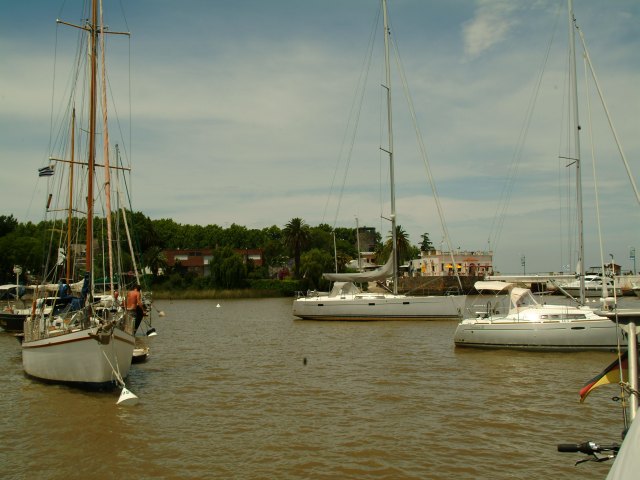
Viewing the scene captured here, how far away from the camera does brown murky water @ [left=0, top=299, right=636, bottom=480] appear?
10281 millimetres

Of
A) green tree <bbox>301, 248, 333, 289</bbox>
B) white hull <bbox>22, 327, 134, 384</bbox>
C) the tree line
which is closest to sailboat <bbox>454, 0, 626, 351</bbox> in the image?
white hull <bbox>22, 327, 134, 384</bbox>

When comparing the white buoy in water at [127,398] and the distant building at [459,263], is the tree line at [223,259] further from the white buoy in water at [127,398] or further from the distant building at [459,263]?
the white buoy in water at [127,398]

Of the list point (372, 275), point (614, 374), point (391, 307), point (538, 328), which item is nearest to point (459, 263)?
point (372, 275)

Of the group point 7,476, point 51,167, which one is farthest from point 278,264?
point 7,476

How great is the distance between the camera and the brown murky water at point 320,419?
33.7ft

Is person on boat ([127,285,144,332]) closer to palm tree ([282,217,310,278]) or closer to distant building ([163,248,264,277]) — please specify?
palm tree ([282,217,310,278])

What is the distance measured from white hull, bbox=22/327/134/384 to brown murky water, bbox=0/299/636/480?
1.66 ft

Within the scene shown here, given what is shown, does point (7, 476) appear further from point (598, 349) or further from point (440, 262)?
point (440, 262)

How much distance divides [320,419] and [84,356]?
6260 mm

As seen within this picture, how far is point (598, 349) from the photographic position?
71.7ft

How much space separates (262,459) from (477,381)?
8.74 metres

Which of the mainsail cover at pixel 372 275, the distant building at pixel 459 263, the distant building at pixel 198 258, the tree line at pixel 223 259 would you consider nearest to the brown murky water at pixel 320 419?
the mainsail cover at pixel 372 275

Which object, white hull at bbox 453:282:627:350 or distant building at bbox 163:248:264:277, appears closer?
white hull at bbox 453:282:627:350

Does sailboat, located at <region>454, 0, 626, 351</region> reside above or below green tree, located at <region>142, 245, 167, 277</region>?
below
